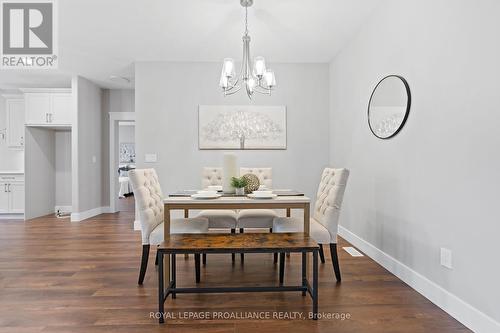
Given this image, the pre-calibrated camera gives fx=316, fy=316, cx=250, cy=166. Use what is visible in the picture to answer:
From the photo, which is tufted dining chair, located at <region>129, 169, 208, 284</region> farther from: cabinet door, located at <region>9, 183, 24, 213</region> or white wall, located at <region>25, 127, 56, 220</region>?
cabinet door, located at <region>9, 183, 24, 213</region>

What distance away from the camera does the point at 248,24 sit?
352 cm

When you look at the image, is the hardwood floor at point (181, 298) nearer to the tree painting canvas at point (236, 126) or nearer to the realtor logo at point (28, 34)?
the tree painting canvas at point (236, 126)

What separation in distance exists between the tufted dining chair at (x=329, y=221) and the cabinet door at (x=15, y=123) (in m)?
5.83

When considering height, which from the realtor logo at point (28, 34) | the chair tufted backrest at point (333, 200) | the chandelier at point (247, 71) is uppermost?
the realtor logo at point (28, 34)

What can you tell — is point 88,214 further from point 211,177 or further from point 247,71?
point 247,71

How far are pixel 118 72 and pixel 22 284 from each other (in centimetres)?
371

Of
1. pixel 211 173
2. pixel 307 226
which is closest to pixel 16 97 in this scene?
pixel 211 173

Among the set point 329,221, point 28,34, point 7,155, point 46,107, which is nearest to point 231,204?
point 329,221

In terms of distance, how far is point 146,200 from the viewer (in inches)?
105

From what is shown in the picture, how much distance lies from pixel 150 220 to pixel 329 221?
1.50m

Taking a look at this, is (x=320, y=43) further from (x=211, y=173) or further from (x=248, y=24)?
(x=211, y=173)

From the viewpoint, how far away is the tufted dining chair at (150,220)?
2.58 meters

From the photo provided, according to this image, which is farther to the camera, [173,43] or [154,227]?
[173,43]

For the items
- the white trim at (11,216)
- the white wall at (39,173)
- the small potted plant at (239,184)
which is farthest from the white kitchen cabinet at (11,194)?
the small potted plant at (239,184)
